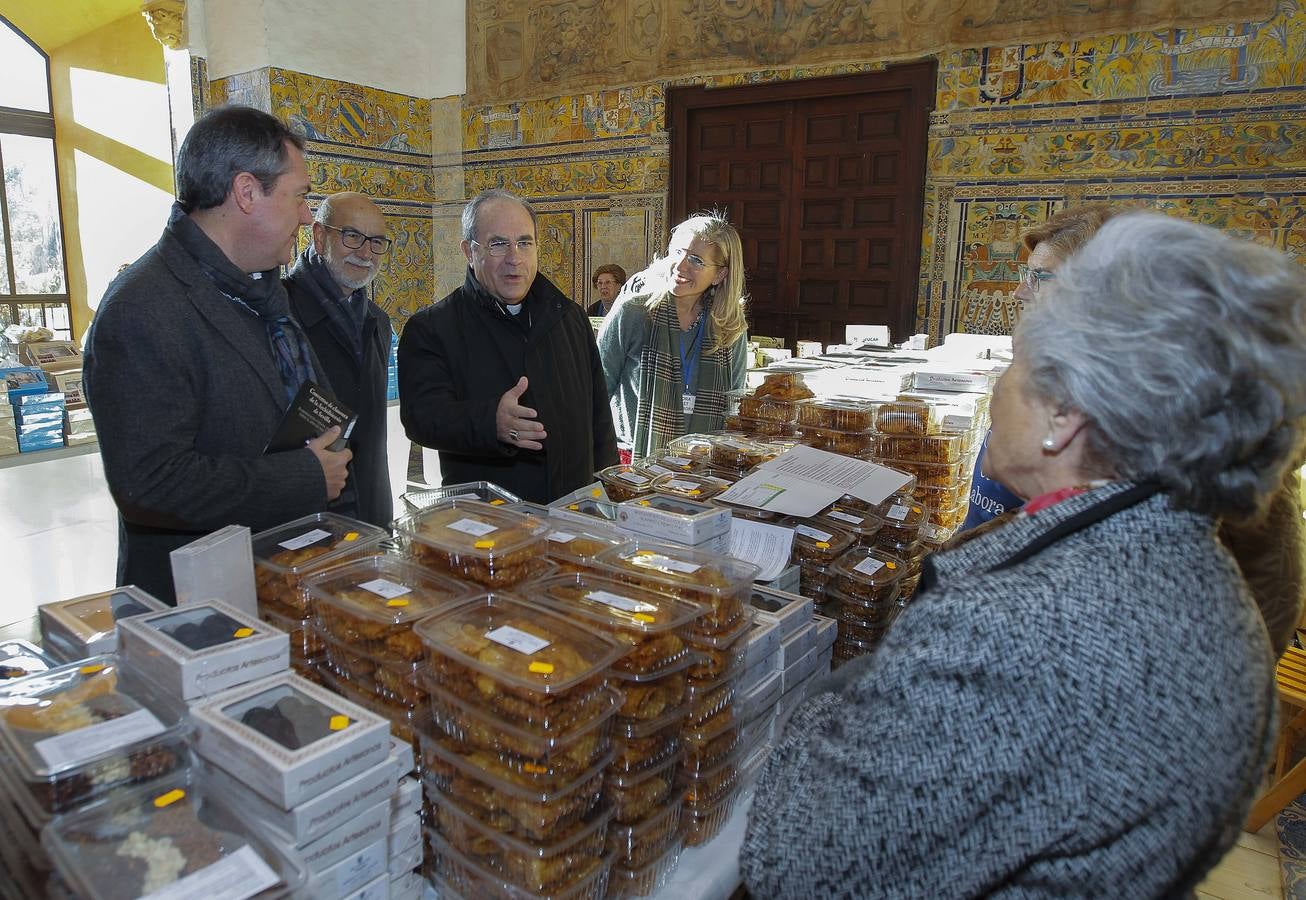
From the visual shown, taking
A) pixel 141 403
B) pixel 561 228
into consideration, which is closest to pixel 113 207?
pixel 561 228

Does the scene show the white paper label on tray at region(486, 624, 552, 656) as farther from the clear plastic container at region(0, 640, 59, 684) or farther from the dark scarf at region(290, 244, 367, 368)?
the dark scarf at region(290, 244, 367, 368)

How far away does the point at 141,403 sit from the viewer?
67.6 inches

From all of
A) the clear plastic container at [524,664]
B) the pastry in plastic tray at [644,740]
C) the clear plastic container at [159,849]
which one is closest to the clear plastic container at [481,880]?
the pastry in plastic tray at [644,740]

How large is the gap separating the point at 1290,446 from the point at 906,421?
59.8 inches

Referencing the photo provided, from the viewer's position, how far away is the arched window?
28.8ft

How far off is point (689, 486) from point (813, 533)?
0.33 metres

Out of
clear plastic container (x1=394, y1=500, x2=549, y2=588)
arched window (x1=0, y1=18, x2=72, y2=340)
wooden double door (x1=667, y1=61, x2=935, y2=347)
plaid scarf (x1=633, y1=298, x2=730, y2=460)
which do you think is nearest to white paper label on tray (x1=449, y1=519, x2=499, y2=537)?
clear plastic container (x1=394, y1=500, x2=549, y2=588)

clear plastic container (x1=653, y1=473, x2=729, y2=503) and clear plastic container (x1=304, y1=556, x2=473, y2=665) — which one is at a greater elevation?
clear plastic container (x1=653, y1=473, x2=729, y2=503)

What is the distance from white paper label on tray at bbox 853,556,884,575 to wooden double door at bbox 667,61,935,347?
4.74 metres

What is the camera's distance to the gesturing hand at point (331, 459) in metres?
1.91

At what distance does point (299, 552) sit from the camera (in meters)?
1.50

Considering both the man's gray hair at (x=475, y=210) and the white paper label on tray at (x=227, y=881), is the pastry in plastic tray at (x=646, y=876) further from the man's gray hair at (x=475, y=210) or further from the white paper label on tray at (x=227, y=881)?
the man's gray hair at (x=475, y=210)

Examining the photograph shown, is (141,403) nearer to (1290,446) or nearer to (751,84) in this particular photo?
(1290,446)

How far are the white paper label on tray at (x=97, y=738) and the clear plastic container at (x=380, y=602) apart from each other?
295mm
